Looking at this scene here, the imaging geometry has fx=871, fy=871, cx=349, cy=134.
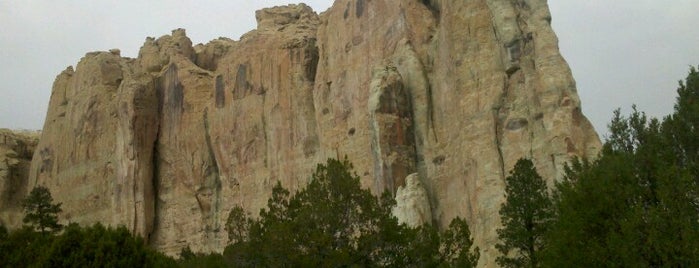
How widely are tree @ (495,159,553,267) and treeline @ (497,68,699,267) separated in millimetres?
1863

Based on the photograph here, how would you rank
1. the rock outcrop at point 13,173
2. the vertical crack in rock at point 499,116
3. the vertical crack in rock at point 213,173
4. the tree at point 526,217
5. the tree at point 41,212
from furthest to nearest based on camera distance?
1. the rock outcrop at point 13,173
2. the vertical crack in rock at point 213,173
3. the tree at point 41,212
4. the vertical crack in rock at point 499,116
5. the tree at point 526,217

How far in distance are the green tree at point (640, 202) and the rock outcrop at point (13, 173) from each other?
228 ft

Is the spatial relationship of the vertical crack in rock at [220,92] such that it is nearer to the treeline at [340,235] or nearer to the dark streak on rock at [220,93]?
the dark streak on rock at [220,93]

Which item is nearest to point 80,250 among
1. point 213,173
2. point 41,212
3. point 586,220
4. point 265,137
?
point 586,220

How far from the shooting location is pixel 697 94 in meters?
27.2

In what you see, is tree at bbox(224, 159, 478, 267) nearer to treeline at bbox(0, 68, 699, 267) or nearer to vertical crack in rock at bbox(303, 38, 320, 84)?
treeline at bbox(0, 68, 699, 267)

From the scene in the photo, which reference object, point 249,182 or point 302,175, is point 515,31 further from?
point 249,182

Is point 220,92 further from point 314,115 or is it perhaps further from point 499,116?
point 499,116

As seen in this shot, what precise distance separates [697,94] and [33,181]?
7190cm

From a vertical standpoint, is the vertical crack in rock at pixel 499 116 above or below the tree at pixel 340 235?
above

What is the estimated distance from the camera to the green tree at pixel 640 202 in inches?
880

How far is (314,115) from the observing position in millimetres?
62625

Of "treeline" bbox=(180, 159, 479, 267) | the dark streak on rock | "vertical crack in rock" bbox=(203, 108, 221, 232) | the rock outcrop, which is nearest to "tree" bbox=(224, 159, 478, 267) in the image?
"treeline" bbox=(180, 159, 479, 267)

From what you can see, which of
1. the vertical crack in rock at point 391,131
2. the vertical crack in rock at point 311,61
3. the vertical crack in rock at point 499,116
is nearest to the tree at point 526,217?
the vertical crack in rock at point 499,116
